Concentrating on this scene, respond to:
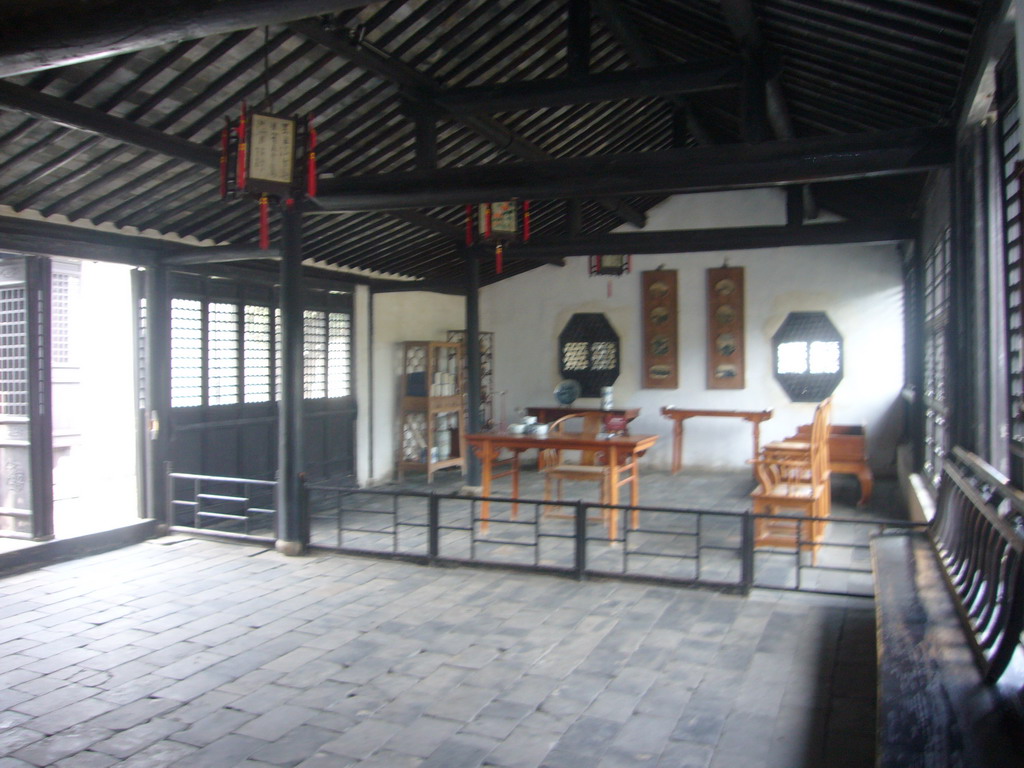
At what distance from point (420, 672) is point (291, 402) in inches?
113

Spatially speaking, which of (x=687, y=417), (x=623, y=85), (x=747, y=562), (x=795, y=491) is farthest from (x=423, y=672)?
(x=687, y=417)

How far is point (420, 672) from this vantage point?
3658 mm

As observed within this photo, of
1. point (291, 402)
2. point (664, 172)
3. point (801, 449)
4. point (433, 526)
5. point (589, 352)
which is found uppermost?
point (664, 172)

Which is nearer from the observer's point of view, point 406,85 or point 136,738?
point 136,738

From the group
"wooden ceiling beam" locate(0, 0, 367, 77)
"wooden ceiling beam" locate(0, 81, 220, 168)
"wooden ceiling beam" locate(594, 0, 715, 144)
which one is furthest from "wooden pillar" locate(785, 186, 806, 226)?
"wooden ceiling beam" locate(0, 0, 367, 77)

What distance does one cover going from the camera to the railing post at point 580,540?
16.6 ft

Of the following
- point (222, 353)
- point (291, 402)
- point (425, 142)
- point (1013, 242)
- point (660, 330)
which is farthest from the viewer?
point (660, 330)

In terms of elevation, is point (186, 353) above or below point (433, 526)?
above

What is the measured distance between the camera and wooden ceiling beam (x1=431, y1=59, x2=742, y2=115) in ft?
16.3

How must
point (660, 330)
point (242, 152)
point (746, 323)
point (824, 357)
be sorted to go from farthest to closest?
point (660, 330)
point (746, 323)
point (824, 357)
point (242, 152)

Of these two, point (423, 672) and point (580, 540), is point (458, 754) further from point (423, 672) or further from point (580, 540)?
point (580, 540)

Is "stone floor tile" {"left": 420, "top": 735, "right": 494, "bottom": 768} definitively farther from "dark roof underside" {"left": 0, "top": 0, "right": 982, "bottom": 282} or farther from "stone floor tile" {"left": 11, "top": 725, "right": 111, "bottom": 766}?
"dark roof underside" {"left": 0, "top": 0, "right": 982, "bottom": 282}

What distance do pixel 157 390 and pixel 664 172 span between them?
4.31 m

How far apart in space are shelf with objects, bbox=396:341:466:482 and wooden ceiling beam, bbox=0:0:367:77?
6348 mm
